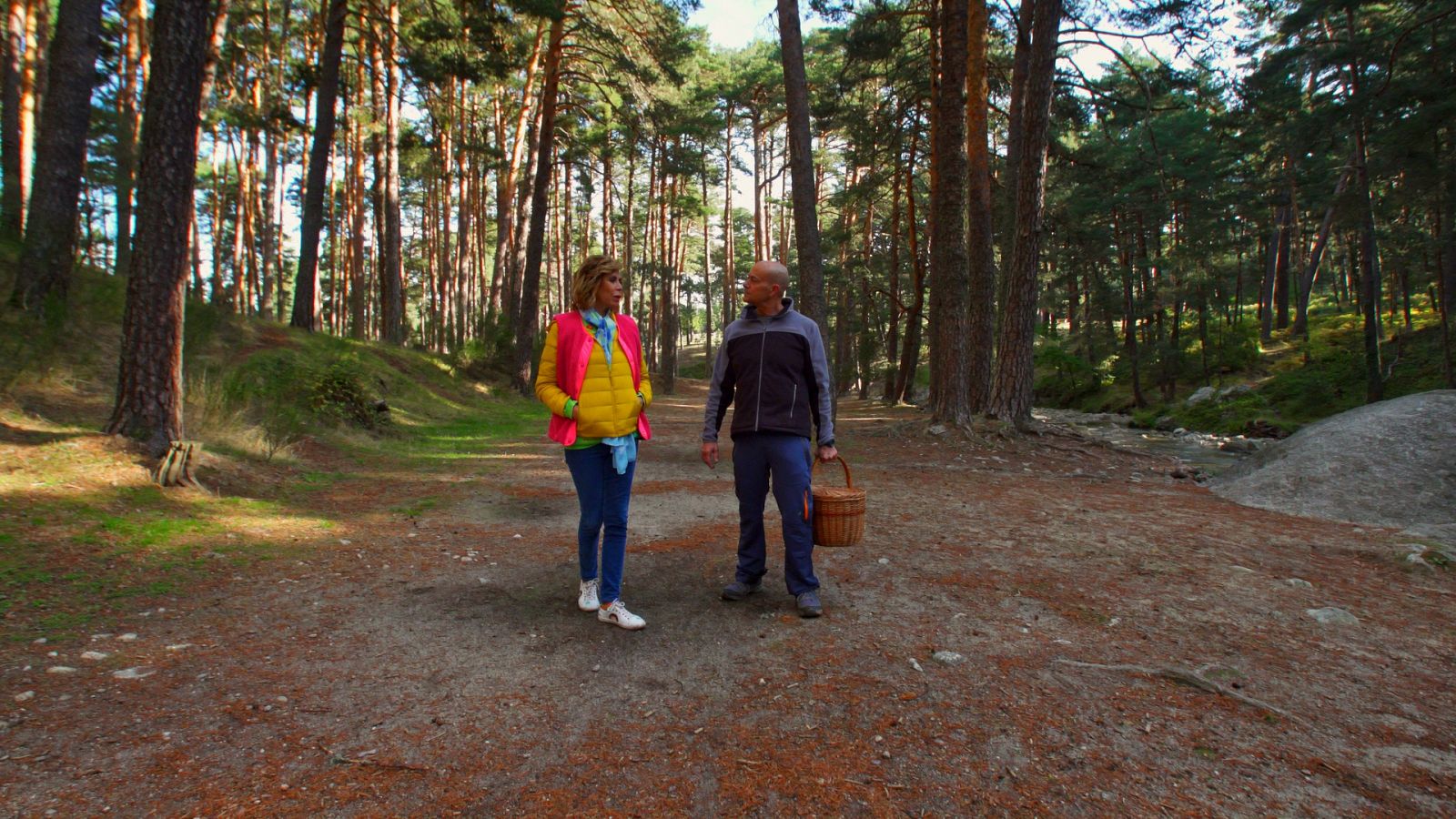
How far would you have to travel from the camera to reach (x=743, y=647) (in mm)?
3430

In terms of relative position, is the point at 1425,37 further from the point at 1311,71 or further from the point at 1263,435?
the point at 1263,435

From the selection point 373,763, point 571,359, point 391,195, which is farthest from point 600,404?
point 391,195

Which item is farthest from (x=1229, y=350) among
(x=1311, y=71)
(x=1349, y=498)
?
(x=1349, y=498)

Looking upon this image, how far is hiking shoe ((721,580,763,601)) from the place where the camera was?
13.6 feet

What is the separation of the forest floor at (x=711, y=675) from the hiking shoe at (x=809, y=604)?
76mm

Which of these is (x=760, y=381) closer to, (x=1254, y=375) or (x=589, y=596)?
(x=589, y=596)

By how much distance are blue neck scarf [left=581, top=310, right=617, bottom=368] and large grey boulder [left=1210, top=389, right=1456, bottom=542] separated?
6.62 m

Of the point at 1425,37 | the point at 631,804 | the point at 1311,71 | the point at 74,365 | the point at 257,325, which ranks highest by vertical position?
the point at 1311,71

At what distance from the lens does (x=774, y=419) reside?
3.89m

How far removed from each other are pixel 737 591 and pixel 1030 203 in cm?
948

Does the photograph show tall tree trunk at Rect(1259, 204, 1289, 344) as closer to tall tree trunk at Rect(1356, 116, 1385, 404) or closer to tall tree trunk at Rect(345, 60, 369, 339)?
tall tree trunk at Rect(1356, 116, 1385, 404)

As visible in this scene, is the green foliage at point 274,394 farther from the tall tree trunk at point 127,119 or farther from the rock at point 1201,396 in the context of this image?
the rock at point 1201,396

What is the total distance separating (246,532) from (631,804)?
428 cm

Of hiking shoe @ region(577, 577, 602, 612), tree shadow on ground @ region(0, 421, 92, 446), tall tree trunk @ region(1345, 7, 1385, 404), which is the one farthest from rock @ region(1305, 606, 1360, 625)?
tall tree trunk @ region(1345, 7, 1385, 404)
